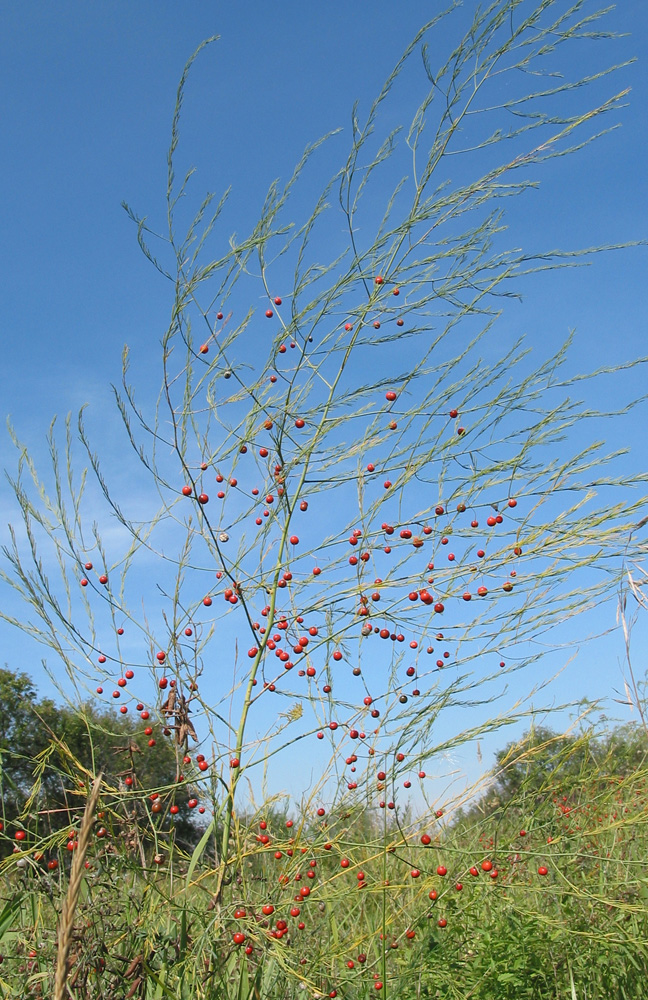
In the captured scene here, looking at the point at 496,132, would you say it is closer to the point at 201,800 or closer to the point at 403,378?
the point at 403,378

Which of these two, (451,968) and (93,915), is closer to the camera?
(93,915)

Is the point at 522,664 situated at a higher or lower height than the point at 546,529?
lower

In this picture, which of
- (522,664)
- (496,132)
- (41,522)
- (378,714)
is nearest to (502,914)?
(378,714)

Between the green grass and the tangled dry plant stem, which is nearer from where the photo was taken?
the tangled dry plant stem

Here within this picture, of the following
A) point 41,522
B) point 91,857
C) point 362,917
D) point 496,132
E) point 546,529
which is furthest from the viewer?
Result: point 362,917

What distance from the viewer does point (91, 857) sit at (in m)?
2.20

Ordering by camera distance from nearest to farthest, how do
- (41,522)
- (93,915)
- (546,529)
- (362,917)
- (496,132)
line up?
(93,915) → (546,529) → (496,132) → (41,522) → (362,917)

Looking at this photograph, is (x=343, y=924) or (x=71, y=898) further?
(x=343, y=924)

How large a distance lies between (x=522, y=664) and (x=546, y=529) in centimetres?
45

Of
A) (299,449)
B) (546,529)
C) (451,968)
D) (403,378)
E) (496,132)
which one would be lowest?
(451,968)

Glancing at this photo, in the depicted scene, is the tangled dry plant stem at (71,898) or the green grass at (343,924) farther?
the green grass at (343,924)

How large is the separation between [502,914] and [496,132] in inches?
115

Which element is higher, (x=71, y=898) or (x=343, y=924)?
(x=71, y=898)

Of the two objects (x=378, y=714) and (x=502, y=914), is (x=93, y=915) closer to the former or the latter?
(x=378, y=714)
